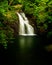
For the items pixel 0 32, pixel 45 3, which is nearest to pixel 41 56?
pixel 45 3

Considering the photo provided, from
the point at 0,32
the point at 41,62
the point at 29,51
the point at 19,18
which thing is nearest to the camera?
the point at 0,32

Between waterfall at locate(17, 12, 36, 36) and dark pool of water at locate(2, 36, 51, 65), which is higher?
waterfall at locate(17, 12, 36, 36)

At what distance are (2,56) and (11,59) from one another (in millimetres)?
1031

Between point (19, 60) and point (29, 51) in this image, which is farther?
point (29, 51)

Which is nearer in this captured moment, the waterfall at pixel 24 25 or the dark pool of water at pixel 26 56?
the dark pool of water at pixel 26 56

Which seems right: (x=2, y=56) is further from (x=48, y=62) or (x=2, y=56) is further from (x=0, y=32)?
(x=0, y=32)

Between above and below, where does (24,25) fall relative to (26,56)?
above

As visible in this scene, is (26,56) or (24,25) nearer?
(26,56)

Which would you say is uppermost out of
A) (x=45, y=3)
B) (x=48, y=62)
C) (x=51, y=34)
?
(x=45, y=3)

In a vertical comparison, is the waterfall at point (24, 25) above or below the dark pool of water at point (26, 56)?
above

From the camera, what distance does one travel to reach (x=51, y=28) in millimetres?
10422

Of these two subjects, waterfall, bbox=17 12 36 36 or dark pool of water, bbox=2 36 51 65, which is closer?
dark pool of water, bbox=2 36 51 65

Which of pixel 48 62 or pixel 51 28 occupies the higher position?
pixel 51 28

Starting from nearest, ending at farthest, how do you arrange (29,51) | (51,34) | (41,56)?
1. (51,34)
2. (41,56)
3. (29,51)
